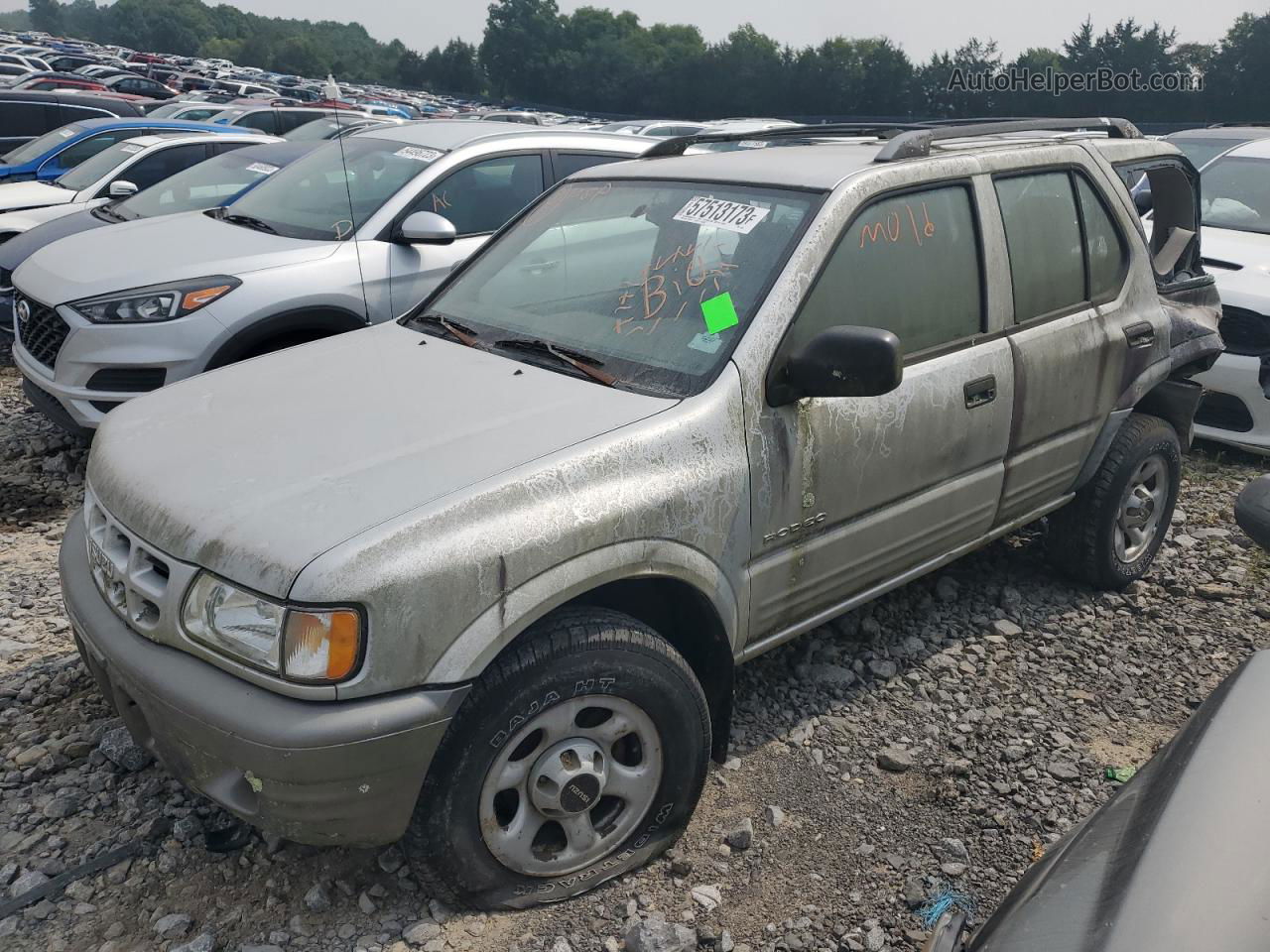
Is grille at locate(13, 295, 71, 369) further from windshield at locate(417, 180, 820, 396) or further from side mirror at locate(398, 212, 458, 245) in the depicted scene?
windshield at locate(417, 180, 820, 396)

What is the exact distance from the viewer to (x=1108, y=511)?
13.1ft

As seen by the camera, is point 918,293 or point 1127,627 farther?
point 1127,627

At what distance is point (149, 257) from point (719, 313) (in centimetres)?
362

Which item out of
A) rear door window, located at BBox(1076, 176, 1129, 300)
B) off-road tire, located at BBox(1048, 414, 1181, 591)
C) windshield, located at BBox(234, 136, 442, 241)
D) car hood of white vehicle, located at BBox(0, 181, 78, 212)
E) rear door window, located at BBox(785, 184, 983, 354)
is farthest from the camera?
car hood of white vehicle, located at BBox(0, 181, 78, 212)

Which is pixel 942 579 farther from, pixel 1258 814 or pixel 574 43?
pixel 574 43

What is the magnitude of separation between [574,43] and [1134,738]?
310 feet

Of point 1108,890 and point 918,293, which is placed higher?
point 918,293

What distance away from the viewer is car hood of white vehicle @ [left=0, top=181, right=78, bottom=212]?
27.9 ft

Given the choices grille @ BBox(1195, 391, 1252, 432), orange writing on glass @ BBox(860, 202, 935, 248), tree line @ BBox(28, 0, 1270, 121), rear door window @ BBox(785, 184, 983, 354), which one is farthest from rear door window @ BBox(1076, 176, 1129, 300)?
tree line @ BBox(28, 0, 1270, 121)

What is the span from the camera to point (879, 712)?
3.44 m

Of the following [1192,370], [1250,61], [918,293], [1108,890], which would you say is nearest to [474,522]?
[1108,890]

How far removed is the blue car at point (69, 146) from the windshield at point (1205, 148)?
938 centimetres

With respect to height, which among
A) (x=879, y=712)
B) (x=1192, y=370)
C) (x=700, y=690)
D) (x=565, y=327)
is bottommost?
(x=879, y=712)

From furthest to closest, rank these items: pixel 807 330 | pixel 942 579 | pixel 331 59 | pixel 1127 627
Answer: pixel 331 59, pixel 942 579, pixel 1127 627, pixel 807 330
